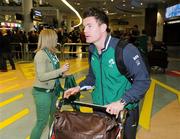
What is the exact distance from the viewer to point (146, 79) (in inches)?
102

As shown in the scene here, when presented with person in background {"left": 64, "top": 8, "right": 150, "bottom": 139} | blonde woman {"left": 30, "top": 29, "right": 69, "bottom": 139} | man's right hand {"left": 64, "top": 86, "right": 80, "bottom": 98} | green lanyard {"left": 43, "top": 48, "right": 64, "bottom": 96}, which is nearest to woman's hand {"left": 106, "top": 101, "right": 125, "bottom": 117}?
person in background {"left": 64, "top": 8, "right": 150, "bottom": 139}

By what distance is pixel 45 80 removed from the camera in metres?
4.10

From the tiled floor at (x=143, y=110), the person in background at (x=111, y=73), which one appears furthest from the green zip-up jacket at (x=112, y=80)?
the tiled floor at (x=143, y=110)

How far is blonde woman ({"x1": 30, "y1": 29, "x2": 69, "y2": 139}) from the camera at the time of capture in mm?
4121

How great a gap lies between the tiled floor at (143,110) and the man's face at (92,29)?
288 centimetres

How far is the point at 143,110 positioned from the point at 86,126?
4940mm

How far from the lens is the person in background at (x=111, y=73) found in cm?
257

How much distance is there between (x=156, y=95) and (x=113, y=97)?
20.7 ft

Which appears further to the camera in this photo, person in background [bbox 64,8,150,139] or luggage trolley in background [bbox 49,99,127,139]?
person in background [bbox 64,8,150,139]

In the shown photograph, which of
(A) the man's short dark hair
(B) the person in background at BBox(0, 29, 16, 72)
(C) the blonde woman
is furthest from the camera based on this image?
(B) the person in background at BBox(0, 29, 16, 72)

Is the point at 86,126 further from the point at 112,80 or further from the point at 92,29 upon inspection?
the point at 92,29

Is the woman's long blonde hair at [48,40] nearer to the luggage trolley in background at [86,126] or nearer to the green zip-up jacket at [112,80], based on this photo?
the green zip-up jacket at [112,80]

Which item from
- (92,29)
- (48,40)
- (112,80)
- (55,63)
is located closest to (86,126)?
(112,80)

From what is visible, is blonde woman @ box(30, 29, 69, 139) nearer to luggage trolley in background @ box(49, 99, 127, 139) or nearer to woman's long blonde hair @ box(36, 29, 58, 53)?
woman's long blonde hair @ box(36, 29, 58, 53)
